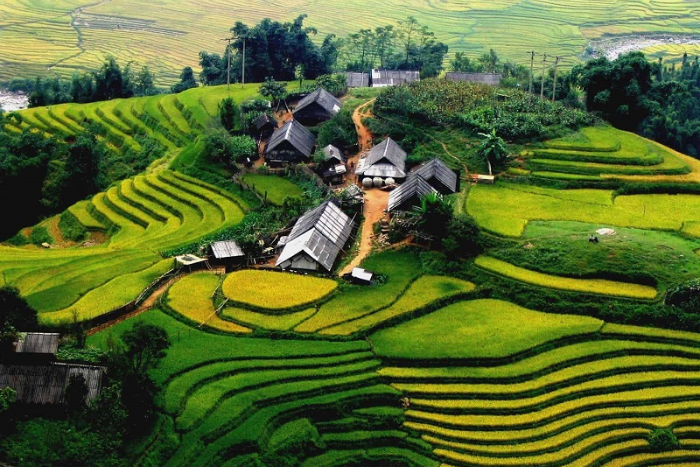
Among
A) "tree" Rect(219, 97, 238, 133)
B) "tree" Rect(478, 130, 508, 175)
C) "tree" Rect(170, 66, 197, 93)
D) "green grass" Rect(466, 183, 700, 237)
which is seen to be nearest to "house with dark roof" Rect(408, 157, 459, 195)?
"green grass" Rect(466, 183, 700, 237)

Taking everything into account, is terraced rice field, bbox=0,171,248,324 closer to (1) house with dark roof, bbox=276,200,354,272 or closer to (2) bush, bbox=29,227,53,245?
(2) bush, bbox=29,227,53,245

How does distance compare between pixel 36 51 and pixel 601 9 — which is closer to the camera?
pixel 36 51

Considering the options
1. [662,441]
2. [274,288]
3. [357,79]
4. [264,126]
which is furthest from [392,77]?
[662,441]

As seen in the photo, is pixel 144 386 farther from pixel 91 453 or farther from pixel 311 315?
pixel 311 315

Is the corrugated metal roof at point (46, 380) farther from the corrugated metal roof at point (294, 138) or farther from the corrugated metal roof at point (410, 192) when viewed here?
the corrugated metal roof at point (294, 138)

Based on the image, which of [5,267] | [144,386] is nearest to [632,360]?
[144,386]

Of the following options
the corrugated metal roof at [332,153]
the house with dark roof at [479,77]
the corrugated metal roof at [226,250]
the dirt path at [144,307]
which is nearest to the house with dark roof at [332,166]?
the corrugated metal roof at [332,153]

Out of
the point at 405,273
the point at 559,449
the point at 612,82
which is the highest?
the point at 612,82
